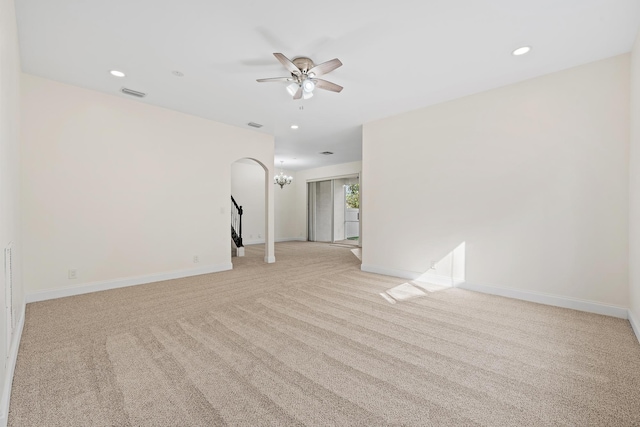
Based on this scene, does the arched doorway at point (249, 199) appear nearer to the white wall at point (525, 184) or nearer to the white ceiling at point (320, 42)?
the white ceiling at point (320, 42)

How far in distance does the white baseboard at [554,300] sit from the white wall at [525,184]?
2.2 inches

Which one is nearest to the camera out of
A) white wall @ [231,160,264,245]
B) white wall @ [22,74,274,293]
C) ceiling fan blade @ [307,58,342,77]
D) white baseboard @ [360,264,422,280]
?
ceiling fan blade @ [307,58,342,77]

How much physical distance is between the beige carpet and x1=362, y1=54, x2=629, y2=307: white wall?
56cm

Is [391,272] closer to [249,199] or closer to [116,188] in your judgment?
[116,188]

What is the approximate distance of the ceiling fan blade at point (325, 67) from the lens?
278 cm

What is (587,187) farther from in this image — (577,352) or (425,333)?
(425,333)

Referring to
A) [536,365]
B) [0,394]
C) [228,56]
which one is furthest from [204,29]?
[536,365]

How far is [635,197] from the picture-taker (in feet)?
8.77

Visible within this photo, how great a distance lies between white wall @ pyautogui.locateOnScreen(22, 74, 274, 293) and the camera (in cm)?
354

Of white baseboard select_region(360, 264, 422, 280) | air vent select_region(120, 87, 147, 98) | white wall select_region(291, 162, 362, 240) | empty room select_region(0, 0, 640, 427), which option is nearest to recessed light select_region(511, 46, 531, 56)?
empty room select_region(0, 0, 640, 427)

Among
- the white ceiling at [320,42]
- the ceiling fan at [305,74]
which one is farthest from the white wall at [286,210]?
the ceiling fan at [305,74]

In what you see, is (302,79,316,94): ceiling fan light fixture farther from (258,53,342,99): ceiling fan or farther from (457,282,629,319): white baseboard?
(457,282,629,319): white baseboard

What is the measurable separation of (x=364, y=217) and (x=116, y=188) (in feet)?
13.9

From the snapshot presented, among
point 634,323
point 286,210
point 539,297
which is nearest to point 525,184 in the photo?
point 539,297
